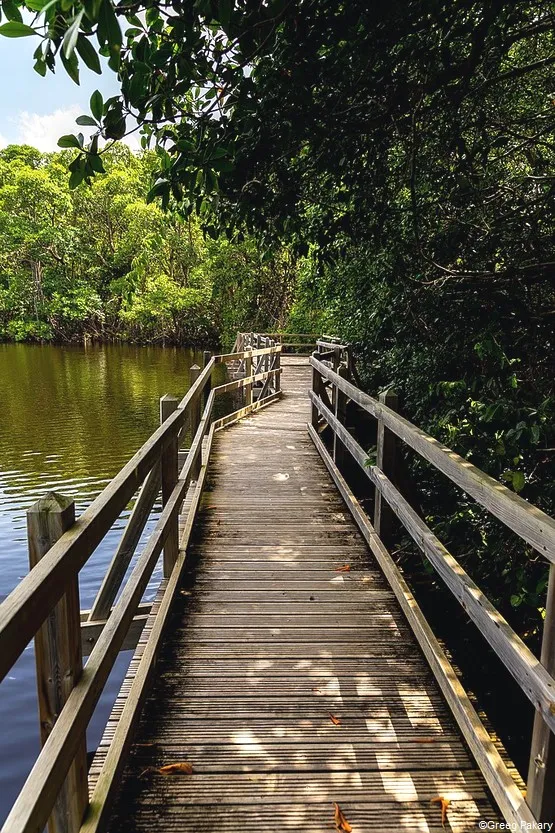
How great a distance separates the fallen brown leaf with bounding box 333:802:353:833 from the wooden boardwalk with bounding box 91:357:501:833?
1cm

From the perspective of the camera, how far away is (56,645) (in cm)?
168

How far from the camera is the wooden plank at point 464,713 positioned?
6.19 feet

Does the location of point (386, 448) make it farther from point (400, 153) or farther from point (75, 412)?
point (75, 412)

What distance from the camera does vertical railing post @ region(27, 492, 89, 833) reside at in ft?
5.47

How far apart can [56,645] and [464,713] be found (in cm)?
165

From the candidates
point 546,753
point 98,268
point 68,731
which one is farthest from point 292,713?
point 98,268

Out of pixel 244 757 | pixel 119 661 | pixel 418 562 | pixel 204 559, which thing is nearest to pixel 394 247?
pixel 204 559

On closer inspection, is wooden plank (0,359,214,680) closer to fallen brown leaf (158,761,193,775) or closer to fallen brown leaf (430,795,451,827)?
fallen brown leaf (158,761,193,775)

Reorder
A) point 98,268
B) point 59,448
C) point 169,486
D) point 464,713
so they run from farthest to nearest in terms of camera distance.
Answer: point 98,268
point 59,448
point 169,486
point 464,713

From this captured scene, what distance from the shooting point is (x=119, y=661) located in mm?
6352

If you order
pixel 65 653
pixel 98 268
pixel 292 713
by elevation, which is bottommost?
pixel 292 713

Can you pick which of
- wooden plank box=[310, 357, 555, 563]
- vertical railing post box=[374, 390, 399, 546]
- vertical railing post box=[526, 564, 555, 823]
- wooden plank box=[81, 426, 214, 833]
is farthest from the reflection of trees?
vertical railing post box=[526, 564, 555, 823]

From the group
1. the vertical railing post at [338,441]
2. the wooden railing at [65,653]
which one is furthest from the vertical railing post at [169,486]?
the vertical railing post at [338,441]

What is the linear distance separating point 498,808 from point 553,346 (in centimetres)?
357
